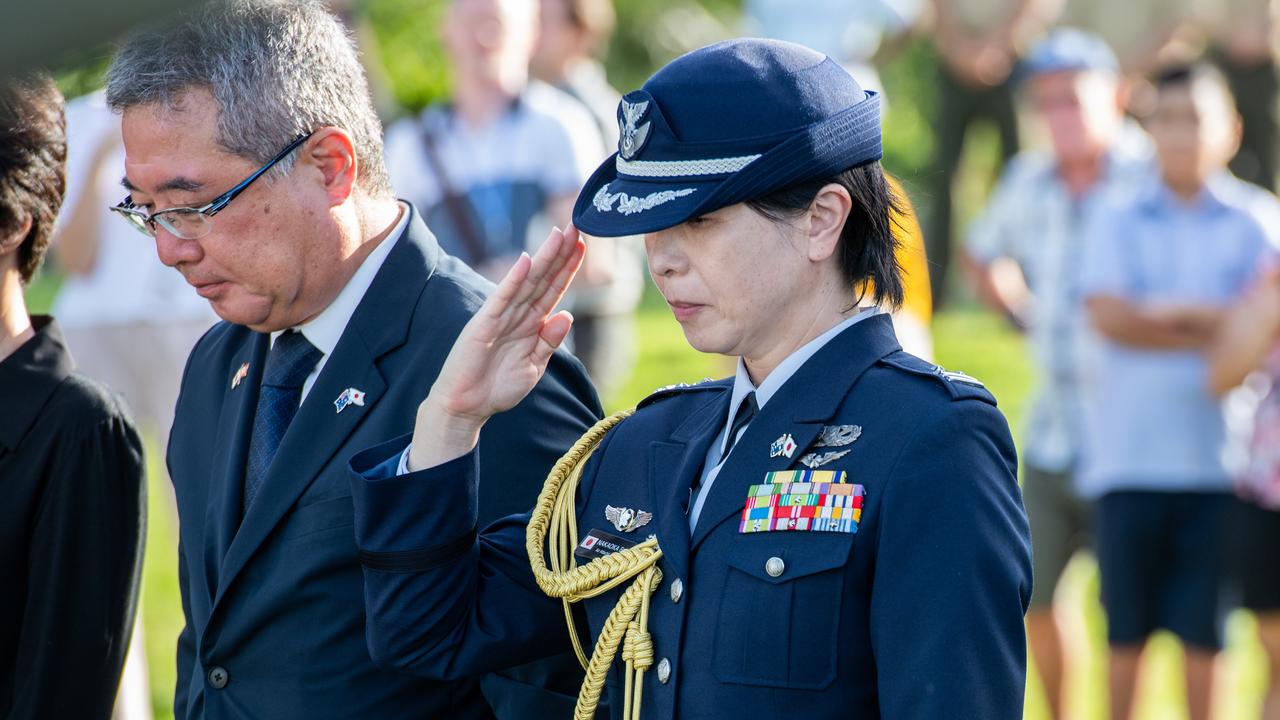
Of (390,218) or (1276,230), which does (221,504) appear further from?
(1276,230)

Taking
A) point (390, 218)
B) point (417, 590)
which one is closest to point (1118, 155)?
point (390, 218)

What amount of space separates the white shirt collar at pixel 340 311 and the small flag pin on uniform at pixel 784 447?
2.89 feet

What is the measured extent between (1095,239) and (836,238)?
12.4 feet

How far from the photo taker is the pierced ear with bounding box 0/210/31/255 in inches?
117

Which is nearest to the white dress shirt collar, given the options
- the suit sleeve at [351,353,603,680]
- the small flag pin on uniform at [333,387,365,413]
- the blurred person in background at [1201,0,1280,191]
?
the small flag pin on uniform at [333,387,365,413]

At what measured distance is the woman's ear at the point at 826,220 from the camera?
2.15m

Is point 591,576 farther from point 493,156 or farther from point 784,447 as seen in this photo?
point 493,156

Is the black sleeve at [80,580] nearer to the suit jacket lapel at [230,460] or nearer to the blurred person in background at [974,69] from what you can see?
the suit jacket lapel at [230,460]

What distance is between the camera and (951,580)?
194 centimetres

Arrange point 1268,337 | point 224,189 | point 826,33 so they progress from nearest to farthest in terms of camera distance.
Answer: point 224,189 < point 1268,337 < point 826,33

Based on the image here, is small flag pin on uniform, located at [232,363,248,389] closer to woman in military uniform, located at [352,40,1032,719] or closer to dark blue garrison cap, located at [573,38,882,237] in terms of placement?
woman in military uniform, located at [352,40,1032,719]

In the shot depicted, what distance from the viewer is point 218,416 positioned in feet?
9.64

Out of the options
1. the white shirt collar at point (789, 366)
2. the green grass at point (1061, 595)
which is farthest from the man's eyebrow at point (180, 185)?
the green grass at point (1061, 595)

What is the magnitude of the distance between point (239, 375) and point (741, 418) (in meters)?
1.07
